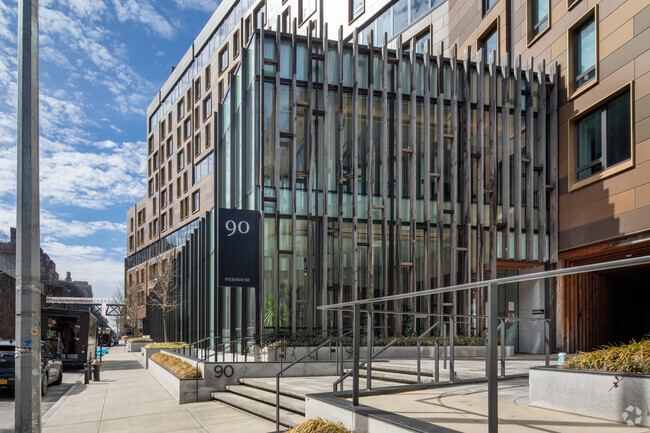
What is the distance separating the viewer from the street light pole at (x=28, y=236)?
21.0 feet

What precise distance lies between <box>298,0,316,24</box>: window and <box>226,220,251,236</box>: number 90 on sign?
22.0 metres

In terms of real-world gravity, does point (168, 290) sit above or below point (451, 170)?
below

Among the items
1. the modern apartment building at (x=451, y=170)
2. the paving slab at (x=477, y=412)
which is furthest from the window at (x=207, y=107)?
the paving slab at (x=477, y=412)

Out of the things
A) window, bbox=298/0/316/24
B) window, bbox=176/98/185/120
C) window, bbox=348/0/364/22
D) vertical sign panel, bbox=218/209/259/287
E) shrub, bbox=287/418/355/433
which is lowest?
shrub, bbox=287/418/355/433

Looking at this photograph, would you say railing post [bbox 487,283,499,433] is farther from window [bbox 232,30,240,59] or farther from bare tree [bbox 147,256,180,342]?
window [bbox 232,30,240,59]

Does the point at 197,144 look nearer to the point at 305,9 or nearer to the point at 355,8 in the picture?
the point at 305,9

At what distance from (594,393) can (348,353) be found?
37.6ft

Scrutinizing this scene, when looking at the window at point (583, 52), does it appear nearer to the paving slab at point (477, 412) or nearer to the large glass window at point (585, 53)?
the large glass window at point (585, 53)

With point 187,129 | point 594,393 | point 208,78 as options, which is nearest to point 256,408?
point 594,393

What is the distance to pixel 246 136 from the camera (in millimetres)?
20812

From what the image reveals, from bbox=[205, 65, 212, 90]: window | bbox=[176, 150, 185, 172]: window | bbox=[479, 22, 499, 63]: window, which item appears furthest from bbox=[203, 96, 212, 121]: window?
bbox=[479, 22, 499, 63]: window

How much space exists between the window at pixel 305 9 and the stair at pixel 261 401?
1095 inches

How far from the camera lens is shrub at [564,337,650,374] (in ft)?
19.6

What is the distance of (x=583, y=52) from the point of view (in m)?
20.6
